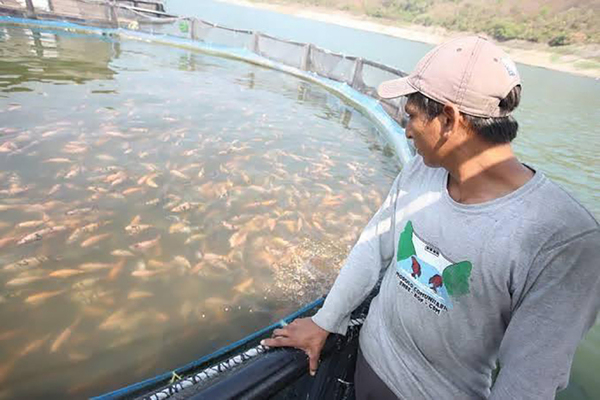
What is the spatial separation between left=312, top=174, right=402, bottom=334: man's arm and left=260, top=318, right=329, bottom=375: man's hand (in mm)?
45

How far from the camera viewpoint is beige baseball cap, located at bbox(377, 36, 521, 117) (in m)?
1.09

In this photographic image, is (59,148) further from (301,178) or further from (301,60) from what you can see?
(301,60)

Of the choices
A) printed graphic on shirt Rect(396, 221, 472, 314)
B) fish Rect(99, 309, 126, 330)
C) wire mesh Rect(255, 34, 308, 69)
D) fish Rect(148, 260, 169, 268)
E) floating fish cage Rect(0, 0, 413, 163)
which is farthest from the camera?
wire mesh Rect(255, 34, 308, 69)

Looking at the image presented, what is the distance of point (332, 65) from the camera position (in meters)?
14.3

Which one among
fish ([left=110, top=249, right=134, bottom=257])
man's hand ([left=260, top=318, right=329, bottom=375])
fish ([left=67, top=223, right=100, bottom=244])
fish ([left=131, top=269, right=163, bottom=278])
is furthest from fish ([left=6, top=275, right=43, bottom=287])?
man's hand ([left=260, top=318, right=329, bottom=375])

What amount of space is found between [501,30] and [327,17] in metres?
45.3

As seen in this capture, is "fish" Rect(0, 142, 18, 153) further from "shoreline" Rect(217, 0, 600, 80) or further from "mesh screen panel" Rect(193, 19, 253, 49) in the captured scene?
"shoreline" Rect(217, 0, 600, 80)

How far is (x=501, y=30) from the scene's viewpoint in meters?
66.8

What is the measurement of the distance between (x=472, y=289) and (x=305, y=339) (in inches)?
28.9

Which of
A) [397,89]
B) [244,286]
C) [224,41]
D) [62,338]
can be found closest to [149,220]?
[244,286]

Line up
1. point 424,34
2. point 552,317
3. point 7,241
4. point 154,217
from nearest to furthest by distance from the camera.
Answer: point 552,317 < point 7,241 < point 154,217 < point 424,34

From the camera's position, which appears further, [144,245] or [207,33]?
A: [207,33]

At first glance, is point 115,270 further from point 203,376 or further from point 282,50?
point 282,50

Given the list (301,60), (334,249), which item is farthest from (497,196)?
(301,60)
